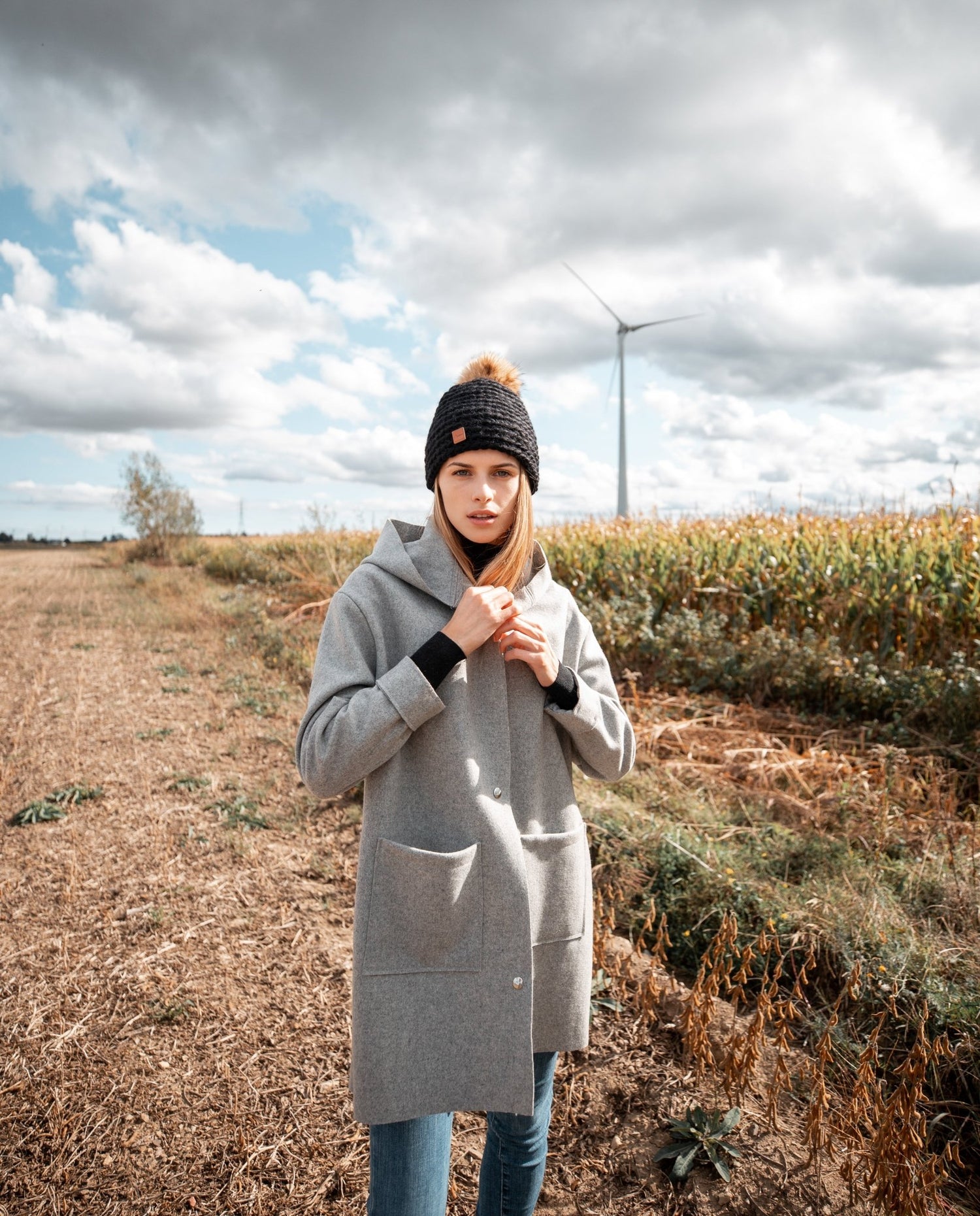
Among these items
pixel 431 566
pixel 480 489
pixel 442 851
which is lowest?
→ pixel 442 851

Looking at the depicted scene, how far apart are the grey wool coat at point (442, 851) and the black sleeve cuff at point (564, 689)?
1.0 inches

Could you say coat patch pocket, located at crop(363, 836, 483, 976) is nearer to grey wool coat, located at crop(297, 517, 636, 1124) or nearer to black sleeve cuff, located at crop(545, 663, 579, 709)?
grey wool coat, located at crop(297, 517, 636, 1124)

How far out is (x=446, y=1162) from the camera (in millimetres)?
1534

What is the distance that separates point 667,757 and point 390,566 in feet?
15.8

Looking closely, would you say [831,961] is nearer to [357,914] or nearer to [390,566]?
[357,914]

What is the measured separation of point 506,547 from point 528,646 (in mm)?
253

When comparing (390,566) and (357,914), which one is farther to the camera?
(390,566)

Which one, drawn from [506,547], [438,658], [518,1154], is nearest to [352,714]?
[438,658]

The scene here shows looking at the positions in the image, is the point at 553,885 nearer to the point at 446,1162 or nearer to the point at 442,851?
the point at 442,851

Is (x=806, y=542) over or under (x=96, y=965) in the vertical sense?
over

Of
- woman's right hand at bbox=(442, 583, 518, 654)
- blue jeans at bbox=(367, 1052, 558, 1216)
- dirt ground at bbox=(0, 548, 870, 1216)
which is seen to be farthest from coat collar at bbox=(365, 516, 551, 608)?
dirt ground at bbox=(0, 548, 870, 1216)

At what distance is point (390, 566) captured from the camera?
5.40 feet

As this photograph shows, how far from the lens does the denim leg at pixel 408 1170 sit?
143 centimetres

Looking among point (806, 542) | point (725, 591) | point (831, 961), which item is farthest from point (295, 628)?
point (831, 961)
